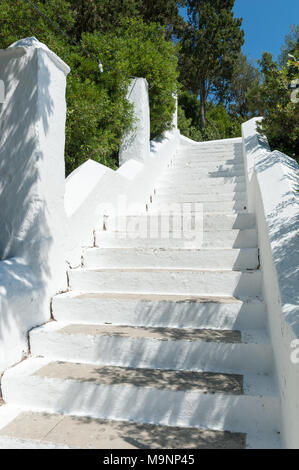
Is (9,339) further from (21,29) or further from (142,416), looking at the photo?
(21,29)

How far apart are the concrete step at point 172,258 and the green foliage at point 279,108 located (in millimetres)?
2196

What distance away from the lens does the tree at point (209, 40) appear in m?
16.1

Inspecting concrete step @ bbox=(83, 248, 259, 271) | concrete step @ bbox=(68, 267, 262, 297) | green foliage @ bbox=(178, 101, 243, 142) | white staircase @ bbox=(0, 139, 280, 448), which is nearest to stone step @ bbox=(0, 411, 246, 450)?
white staircase @ bbox=(0, 139, 280, 448)

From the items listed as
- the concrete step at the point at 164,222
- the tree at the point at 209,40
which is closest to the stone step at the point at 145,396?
the concrete step at the point at 164,222

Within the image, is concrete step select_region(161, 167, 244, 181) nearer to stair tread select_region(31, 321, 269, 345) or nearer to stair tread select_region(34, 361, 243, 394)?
stair tread select_region(31, 321, 269, 345)

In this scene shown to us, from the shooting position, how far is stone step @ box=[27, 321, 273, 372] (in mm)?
Answer: 2400

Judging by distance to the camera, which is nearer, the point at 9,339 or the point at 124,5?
the point at 9,339

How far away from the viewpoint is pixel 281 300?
1810mm

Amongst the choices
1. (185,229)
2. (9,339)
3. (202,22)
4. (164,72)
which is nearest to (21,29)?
(164,72)

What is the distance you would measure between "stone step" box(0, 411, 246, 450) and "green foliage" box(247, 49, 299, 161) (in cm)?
387

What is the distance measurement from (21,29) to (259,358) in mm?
5833

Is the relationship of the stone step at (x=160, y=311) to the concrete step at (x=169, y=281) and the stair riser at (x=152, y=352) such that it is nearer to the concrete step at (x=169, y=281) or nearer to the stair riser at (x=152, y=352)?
the concrete step at (x=169, y=281)

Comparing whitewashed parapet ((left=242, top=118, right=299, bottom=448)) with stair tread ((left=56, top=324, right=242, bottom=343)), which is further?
stair tread ((left=56, top=324, right=242, bottom=343))

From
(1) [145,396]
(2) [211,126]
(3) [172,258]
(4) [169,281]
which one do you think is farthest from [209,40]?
(1) [145,396]
